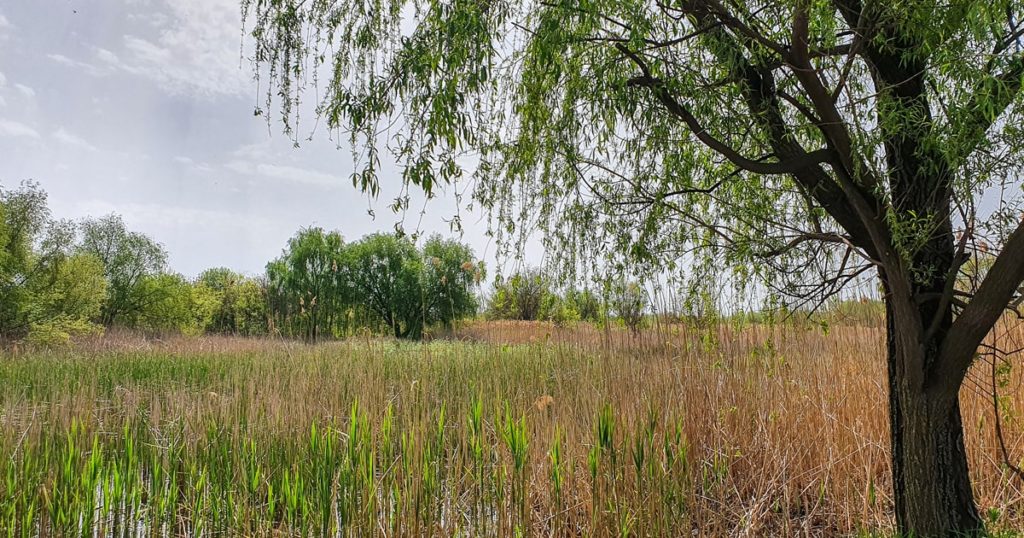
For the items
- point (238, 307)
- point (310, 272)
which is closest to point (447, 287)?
point (310, 272)

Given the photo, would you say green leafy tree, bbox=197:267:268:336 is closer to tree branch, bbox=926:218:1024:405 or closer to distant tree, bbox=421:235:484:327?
distant tree, bbox=421:235:484:327

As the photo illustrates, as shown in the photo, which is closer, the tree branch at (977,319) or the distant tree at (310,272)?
the tree branch at (977,319)

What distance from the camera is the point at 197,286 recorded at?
19.2 metres

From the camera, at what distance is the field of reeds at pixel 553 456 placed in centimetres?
256

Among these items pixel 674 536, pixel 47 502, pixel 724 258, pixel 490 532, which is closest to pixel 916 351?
pixel 724 258

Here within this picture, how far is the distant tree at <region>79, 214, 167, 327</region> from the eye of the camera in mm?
17688

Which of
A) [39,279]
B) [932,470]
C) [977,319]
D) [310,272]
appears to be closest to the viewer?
[977,319]

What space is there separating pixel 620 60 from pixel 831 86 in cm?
140

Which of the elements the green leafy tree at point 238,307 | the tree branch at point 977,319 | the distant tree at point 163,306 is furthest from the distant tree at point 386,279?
the tree branch at point 977,319

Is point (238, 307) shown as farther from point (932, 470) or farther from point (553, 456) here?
point (932, 470)

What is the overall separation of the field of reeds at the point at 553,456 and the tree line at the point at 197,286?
7.43m

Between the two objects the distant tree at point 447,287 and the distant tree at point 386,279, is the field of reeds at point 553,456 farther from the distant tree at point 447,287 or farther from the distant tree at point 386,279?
the distant tree at point 386,279

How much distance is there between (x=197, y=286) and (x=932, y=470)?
2104 cm

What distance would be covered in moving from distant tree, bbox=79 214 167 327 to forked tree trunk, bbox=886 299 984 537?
1989 centimetres
